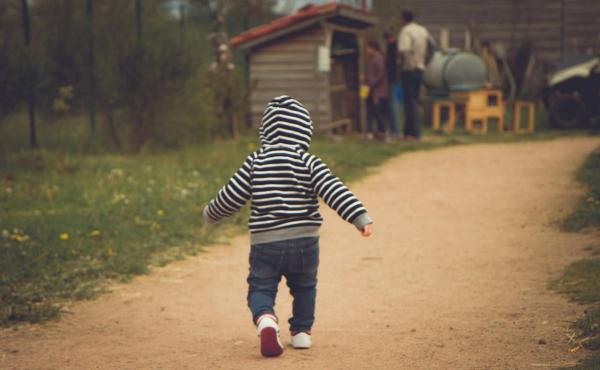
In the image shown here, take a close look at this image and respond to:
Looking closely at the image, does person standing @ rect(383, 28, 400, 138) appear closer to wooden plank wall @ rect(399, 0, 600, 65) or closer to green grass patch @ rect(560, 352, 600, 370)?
wooden plank wall @ rect(399, 0, 600, 65)

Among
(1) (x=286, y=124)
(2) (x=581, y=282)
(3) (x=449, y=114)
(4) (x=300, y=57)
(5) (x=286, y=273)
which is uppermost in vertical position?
(4) (x=300, y=57)

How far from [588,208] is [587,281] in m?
2.74

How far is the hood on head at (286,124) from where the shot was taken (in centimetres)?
543

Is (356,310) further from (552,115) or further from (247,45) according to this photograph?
(552,115)

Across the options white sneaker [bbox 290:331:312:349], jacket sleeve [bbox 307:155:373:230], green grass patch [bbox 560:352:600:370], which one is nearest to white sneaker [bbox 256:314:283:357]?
white sneaker [bbox 290:331:312:349]

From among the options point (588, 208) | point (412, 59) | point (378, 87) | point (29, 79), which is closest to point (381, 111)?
point (378, 87)

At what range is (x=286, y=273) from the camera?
5328mm

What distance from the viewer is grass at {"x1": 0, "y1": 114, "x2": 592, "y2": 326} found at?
296 inches

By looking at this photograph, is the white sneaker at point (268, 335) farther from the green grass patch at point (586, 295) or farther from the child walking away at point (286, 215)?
the green grass patch at point (586, 295)

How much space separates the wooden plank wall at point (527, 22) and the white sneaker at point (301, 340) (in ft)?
69.3

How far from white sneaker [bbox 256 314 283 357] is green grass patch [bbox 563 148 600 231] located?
15.1 feet

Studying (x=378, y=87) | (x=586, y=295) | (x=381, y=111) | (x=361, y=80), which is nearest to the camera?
(x=586, y=295)

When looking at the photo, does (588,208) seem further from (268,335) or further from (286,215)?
(268,335)

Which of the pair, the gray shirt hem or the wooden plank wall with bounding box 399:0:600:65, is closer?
the gray shirt hem
